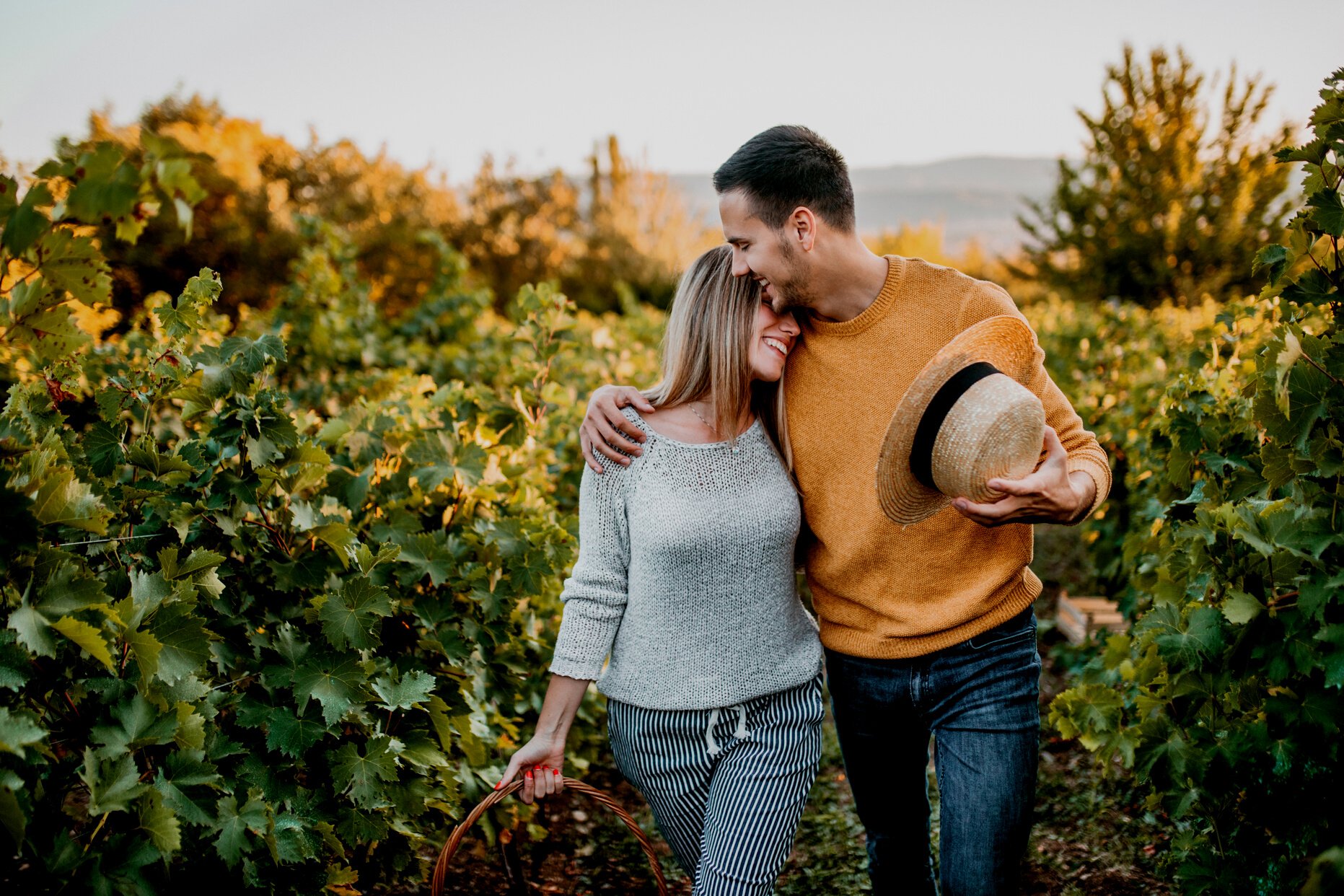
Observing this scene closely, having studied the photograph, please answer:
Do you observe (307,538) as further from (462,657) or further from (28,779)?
(28,779)

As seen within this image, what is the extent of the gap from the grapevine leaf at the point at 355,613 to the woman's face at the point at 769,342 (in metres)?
1.04

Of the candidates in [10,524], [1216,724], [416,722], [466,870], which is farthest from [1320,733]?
[466,870]

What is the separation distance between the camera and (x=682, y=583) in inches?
89.9

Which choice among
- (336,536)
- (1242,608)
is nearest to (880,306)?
(1242,608)

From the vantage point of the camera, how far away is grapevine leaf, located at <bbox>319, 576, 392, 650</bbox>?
2125 millimetres

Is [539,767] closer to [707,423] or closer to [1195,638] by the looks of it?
[707,423]

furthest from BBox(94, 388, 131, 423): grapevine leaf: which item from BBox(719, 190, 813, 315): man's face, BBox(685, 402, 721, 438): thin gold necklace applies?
BBox(719, 190, 813, 315): man's face

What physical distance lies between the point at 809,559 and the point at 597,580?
1.93 feet

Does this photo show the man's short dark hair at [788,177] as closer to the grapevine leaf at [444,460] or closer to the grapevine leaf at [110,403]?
the grapevine leaf at [444,460]

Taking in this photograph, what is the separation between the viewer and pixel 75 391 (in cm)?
219

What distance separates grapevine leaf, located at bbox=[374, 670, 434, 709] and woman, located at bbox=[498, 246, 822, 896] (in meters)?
0.27

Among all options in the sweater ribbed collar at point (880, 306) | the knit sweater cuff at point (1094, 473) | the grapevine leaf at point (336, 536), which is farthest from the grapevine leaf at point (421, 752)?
the knit sweater cuff at point (1094, 473)

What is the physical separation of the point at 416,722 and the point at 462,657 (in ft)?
0.80

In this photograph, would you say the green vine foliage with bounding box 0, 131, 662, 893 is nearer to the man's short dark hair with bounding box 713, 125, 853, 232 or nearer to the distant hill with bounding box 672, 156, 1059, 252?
the man's short dark hair with bounding box 713, 125, 853, 232
